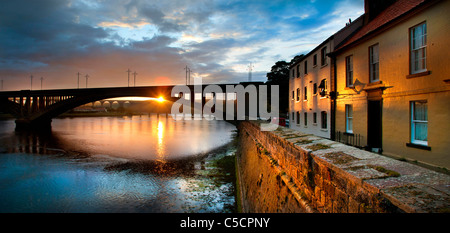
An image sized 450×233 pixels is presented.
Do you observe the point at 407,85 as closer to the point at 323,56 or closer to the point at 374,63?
the point at 374,63

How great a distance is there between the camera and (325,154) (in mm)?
3594

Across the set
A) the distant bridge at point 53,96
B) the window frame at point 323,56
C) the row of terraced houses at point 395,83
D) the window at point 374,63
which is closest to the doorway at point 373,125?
the row of terraced houses at point 395,83

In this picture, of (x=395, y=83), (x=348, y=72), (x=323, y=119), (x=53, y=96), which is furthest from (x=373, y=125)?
(x=53, y=96)

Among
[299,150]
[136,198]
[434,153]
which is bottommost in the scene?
[136,198]

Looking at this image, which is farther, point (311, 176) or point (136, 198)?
point (136, 198)

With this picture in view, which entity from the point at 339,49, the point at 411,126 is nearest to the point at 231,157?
the point at 339,49

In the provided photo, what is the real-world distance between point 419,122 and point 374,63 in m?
3.89

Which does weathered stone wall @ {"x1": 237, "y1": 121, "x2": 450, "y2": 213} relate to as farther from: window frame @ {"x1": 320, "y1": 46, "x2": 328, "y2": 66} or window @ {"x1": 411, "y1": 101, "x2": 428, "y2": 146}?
window frame @ {"x1": 320, "y1": 46, "x2": 328, "y2": 66}

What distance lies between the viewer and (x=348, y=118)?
14.4m

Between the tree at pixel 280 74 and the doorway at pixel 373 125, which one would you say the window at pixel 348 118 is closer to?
the doorway at pixel 373 125

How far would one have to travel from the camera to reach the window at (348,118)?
1420 centimetres

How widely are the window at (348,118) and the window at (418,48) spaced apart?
524 centimetres
